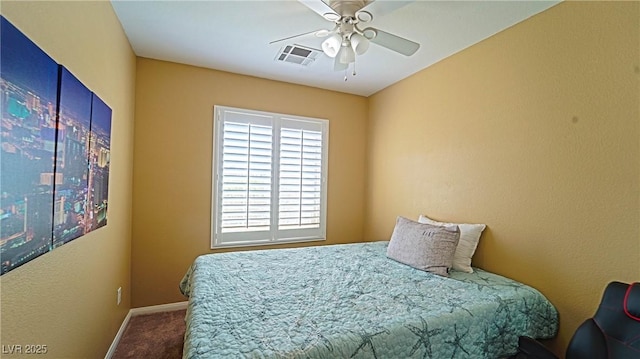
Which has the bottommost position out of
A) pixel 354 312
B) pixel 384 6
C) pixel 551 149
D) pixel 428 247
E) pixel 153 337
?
pixel 153 337

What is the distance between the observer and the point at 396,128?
11.1 ft

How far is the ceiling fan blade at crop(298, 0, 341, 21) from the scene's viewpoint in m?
1.61

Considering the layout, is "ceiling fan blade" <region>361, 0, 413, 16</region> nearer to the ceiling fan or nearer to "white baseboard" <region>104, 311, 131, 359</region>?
the ceiling fan

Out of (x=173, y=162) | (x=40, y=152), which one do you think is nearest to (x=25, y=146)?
(x=40, y=152)

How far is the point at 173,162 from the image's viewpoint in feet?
9.67

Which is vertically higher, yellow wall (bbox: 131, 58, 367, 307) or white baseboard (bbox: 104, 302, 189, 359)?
yellow wall (bbox: 131, 58, 367, 307)

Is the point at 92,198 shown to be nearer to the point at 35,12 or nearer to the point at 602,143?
the point at 35,12

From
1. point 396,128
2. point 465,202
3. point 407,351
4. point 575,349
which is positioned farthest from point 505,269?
point 396,128

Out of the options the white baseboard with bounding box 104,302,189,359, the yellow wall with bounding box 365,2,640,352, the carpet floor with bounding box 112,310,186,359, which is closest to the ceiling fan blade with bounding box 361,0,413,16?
the yellow wall with bounding box 365,2,640,352

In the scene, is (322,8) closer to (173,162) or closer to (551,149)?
(551,149)

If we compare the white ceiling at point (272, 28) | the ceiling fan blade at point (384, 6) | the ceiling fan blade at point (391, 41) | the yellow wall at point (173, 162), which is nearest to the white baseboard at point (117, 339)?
the yellow wall at point (173, 162)

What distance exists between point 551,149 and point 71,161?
2858mm

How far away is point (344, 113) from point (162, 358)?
325 centimetres

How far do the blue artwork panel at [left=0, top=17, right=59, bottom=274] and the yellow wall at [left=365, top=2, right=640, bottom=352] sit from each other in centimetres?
276
